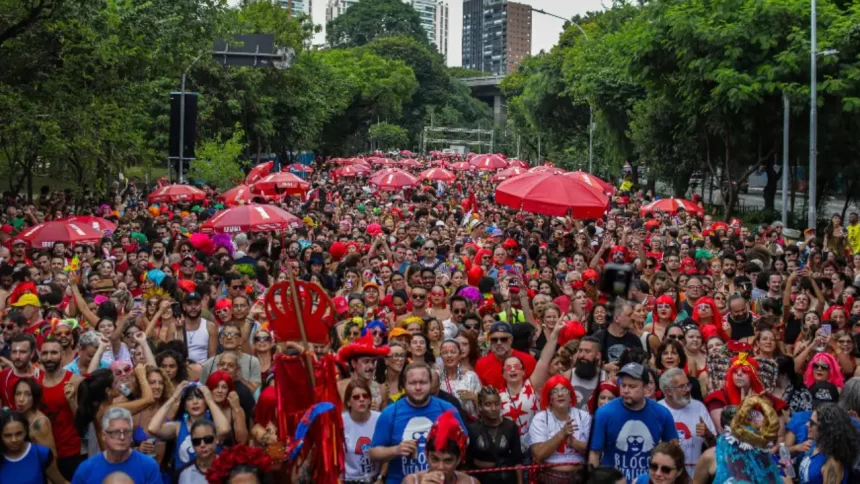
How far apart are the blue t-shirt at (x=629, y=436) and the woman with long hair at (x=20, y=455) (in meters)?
3.25

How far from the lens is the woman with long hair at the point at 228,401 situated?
7.73 metres

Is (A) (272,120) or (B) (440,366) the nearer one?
(B) (440,366)

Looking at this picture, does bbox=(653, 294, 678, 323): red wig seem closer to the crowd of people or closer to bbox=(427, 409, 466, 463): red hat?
the crowd of people

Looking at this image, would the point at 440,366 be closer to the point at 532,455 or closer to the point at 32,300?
the point at 532,455

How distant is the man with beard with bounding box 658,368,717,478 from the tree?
138 m

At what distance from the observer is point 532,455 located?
24.4 ft

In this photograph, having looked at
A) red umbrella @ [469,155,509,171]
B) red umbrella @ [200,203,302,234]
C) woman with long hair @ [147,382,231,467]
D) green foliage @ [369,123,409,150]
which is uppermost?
green foliage @ [369,123,409,150]

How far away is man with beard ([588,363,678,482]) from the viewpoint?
275 inches

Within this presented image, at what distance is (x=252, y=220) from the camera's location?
16.8 metres

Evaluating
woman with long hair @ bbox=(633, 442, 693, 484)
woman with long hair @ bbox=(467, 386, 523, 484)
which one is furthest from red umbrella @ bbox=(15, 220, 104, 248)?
woman with long hair @ bbox=(633, 442, 693, 484)

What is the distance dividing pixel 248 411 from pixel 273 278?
25.7ft

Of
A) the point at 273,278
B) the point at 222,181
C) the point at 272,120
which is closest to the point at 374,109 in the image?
the point at 272,120

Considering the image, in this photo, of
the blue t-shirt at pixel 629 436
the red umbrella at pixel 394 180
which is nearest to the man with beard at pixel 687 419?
the blue t-shirt at pixel 629 436

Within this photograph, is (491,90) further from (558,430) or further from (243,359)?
(558,430)
